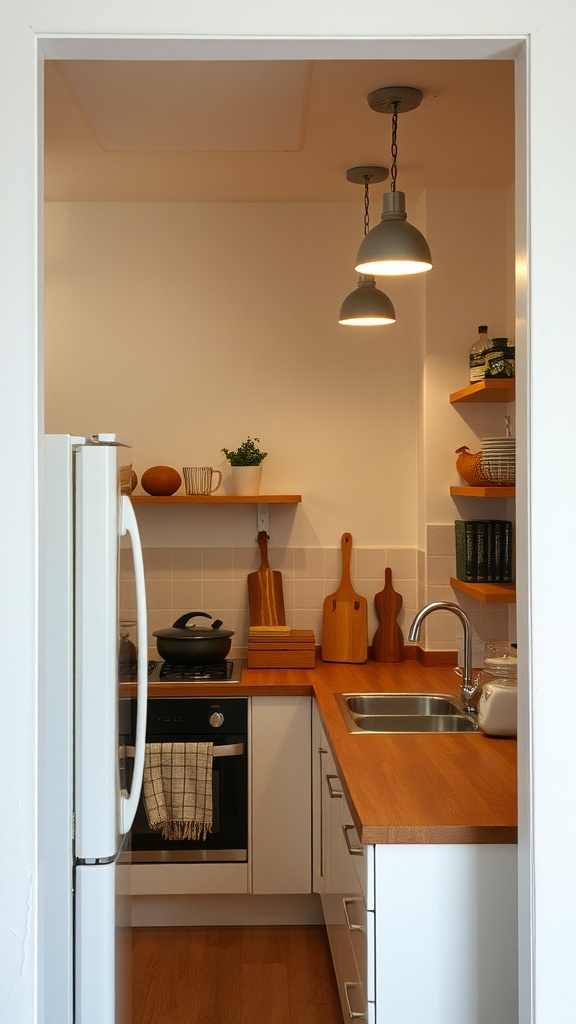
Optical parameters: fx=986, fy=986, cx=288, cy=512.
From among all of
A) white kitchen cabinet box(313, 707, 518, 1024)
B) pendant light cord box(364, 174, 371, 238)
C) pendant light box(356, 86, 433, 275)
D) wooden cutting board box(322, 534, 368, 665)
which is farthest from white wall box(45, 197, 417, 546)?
white kitchen cabinet box(313, 707, 518, 1024)

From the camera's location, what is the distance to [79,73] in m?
2.66

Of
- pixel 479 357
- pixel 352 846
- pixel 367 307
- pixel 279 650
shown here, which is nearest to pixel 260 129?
pixel 367 307

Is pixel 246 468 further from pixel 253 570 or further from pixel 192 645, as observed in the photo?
pixel 192 645

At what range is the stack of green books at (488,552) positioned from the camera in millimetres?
3604

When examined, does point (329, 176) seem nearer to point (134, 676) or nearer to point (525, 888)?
point (134, 676)

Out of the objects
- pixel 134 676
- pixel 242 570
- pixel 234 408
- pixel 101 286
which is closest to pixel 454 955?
pixel 134 676

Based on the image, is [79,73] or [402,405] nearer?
[79,73]

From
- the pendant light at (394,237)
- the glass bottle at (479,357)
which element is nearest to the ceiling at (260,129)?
the pendant light at (394,237)

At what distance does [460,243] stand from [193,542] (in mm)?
1612

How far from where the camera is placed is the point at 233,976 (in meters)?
3.29

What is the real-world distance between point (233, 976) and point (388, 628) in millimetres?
1426

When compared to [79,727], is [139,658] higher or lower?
higher

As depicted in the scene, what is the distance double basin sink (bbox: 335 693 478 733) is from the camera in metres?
3.20

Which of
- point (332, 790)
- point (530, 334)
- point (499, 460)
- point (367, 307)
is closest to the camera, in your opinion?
point (530, 334)
